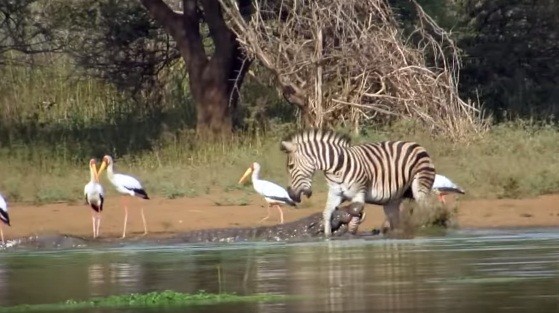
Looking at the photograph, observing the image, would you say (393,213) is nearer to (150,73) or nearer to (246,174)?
(246,174)

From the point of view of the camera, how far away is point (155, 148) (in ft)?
75.7

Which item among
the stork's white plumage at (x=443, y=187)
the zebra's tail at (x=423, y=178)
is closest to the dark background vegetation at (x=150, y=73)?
the stork's white plumage at (x=443, y=187)

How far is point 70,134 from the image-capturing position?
82.7 ft

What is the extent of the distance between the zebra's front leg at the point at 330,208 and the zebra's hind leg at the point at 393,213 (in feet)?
1.89

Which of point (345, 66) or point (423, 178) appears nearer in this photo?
point (423, 178)

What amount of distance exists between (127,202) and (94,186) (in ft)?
5.39

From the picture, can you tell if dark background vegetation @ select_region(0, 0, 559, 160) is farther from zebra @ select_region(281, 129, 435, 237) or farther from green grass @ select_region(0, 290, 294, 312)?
green grass @ select_region(0, 290, 294, 312)

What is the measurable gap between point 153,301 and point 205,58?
14.5 meters

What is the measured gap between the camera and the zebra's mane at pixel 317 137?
16.4 m

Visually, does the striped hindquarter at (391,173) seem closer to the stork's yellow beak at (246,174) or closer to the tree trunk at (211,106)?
the stork's yellow beak at (246,174)

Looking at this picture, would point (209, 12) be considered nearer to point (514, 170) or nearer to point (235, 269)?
point (514, 170)

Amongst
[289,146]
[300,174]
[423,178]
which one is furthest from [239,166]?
[423,178]

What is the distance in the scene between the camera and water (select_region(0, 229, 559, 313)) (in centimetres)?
930

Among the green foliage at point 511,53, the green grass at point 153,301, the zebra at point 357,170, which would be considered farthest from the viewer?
the green foliage at point 511,53
